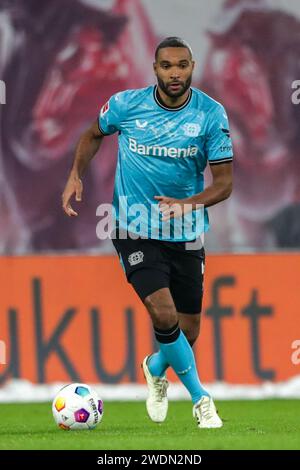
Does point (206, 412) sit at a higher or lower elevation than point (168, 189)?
lower

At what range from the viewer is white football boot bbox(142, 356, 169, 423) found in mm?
9055

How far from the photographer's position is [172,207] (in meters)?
8.31

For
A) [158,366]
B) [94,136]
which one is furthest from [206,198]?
[158,366]

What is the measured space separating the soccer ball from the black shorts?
2.45ft

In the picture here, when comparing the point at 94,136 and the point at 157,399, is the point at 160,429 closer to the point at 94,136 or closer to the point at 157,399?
the point at 157,399

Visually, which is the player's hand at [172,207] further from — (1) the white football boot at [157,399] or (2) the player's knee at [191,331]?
(1) the white football boot at [157,399]

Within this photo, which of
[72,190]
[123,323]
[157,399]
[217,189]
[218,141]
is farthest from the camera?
[123,323]

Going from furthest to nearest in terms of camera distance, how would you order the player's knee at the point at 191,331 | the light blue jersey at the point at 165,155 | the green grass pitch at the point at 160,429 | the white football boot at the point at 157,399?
the player's knee at the point at 191,331 < the white football boot at the point at 157,399 < the light blue jersey at the point at 165,155 < the green grass pitch at the point at 160,429

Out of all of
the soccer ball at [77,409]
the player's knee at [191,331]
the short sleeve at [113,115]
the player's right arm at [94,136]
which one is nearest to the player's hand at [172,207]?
the player's right arm at [94,136]

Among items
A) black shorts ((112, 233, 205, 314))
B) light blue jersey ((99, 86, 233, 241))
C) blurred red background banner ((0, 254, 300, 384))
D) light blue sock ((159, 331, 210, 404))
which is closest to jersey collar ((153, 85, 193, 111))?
light blue jersey ((99, 86, 233, 241))

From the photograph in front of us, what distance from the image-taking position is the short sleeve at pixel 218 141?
8617 mm

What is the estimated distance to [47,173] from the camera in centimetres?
1324

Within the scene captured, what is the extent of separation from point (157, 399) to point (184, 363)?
1.98 ft
